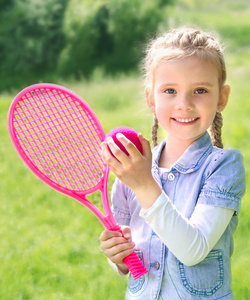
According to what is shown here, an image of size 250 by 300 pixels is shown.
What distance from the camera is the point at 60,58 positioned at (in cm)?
745

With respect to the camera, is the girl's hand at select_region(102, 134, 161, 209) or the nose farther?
the nose

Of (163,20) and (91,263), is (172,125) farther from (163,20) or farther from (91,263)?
(163,20)

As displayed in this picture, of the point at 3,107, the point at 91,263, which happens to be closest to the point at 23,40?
the point at 3,107

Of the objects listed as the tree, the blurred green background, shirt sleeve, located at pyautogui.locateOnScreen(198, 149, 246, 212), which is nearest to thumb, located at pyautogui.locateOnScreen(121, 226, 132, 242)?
shirt sleeve, located at pyautogui.locateOnScreen(198, 149, 246, 212)

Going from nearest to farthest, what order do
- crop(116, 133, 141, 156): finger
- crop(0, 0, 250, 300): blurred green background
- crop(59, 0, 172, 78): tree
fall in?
crop(116, 133, 141, 156): finger
crop(0, 0, 250, 300): blurred green background
crop(59, 0, 172, 78): tree

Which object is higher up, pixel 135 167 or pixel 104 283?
pixel 135 167

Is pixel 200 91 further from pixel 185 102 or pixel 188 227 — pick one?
pixel 188 227

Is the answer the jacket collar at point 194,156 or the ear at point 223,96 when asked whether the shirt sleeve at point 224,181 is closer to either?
the jacket collar at point 194,156

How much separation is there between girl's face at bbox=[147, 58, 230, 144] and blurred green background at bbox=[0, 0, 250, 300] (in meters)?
0.33

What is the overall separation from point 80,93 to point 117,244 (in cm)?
501

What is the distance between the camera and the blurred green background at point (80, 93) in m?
2.68

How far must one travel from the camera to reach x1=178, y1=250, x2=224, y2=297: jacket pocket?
1.53m

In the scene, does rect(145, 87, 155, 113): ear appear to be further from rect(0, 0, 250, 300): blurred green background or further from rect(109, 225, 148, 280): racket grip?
rect(109, 225, 148, 280): racket grip

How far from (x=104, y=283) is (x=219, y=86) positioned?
4.17ft
